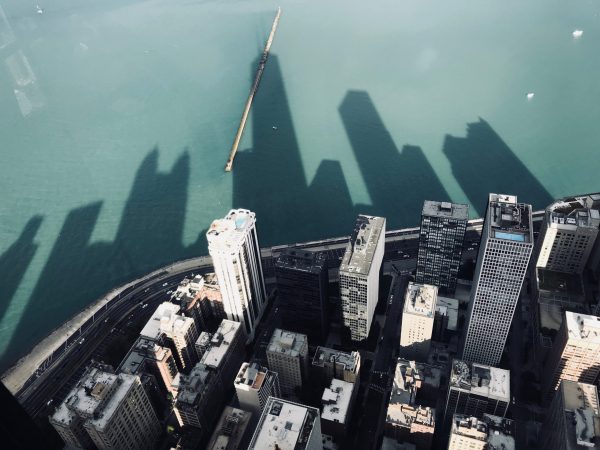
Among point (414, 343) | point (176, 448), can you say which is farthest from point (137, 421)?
point (414, 343)

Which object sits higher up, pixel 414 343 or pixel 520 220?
pixel 520 220

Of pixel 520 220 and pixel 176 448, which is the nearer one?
pixel 520 220

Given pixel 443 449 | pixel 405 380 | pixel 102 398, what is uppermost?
pixel 405 380

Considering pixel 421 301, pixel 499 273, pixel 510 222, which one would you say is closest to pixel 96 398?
pixel 421 301

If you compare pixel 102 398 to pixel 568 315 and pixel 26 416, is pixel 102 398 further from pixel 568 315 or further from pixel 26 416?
pixel 568 315

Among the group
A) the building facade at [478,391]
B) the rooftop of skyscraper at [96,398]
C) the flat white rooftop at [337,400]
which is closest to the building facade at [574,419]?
the building facade at [478,391]

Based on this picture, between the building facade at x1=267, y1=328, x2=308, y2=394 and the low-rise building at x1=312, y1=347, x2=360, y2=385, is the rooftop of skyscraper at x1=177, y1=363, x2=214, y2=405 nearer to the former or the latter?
the building facade at x1=267, y1=328, x2=308, y2=394

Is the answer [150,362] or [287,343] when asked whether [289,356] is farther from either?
[150,362]
